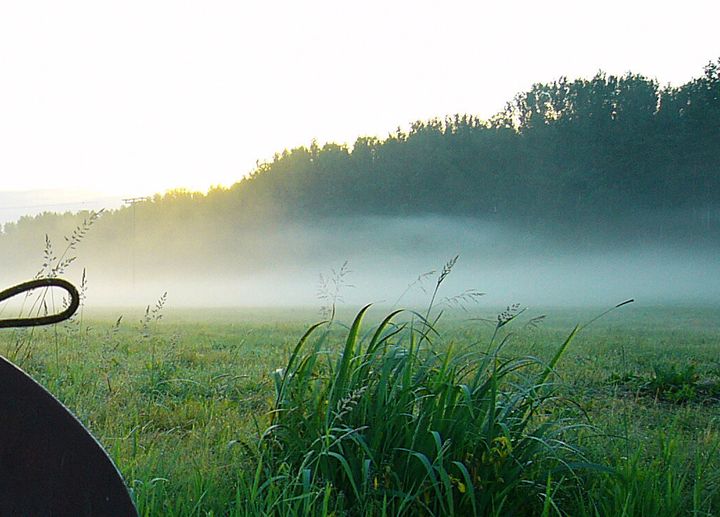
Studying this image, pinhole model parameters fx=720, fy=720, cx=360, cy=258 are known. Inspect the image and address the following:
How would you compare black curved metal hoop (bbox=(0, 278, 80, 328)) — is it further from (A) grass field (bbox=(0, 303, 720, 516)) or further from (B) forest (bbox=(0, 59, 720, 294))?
(B) forest (bbox=(0, 59, 720, 294))

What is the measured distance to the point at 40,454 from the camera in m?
0.65

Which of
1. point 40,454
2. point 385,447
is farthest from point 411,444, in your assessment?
point 40,454

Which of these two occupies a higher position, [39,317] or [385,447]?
[39,317]

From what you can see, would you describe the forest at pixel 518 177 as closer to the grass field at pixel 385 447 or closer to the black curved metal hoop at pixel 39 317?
the grass field at pixel 385 447

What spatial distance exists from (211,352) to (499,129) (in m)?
10.5

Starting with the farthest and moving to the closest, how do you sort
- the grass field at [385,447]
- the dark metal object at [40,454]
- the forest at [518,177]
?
1. the forest at [518,177]
2. the grass field at [385,447]
3. the dark metal object at [40,454]

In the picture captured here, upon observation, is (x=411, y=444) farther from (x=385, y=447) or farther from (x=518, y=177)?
(x=518, y=177)

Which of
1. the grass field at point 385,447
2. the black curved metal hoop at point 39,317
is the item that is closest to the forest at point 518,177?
the grass field at point 385,447

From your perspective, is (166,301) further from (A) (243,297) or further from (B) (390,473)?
(A) (243,297)

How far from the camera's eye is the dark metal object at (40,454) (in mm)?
639

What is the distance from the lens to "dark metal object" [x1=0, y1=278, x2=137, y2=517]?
0.64m

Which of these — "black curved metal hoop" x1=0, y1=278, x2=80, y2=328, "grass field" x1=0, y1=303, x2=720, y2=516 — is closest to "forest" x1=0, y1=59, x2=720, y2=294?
"grass field" x1=0, y1=303, x2=720, y2=516

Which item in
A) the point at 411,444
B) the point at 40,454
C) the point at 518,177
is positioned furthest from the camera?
the point at 518,177

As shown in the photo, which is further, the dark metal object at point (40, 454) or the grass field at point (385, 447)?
the grass field at point (385, 447)
